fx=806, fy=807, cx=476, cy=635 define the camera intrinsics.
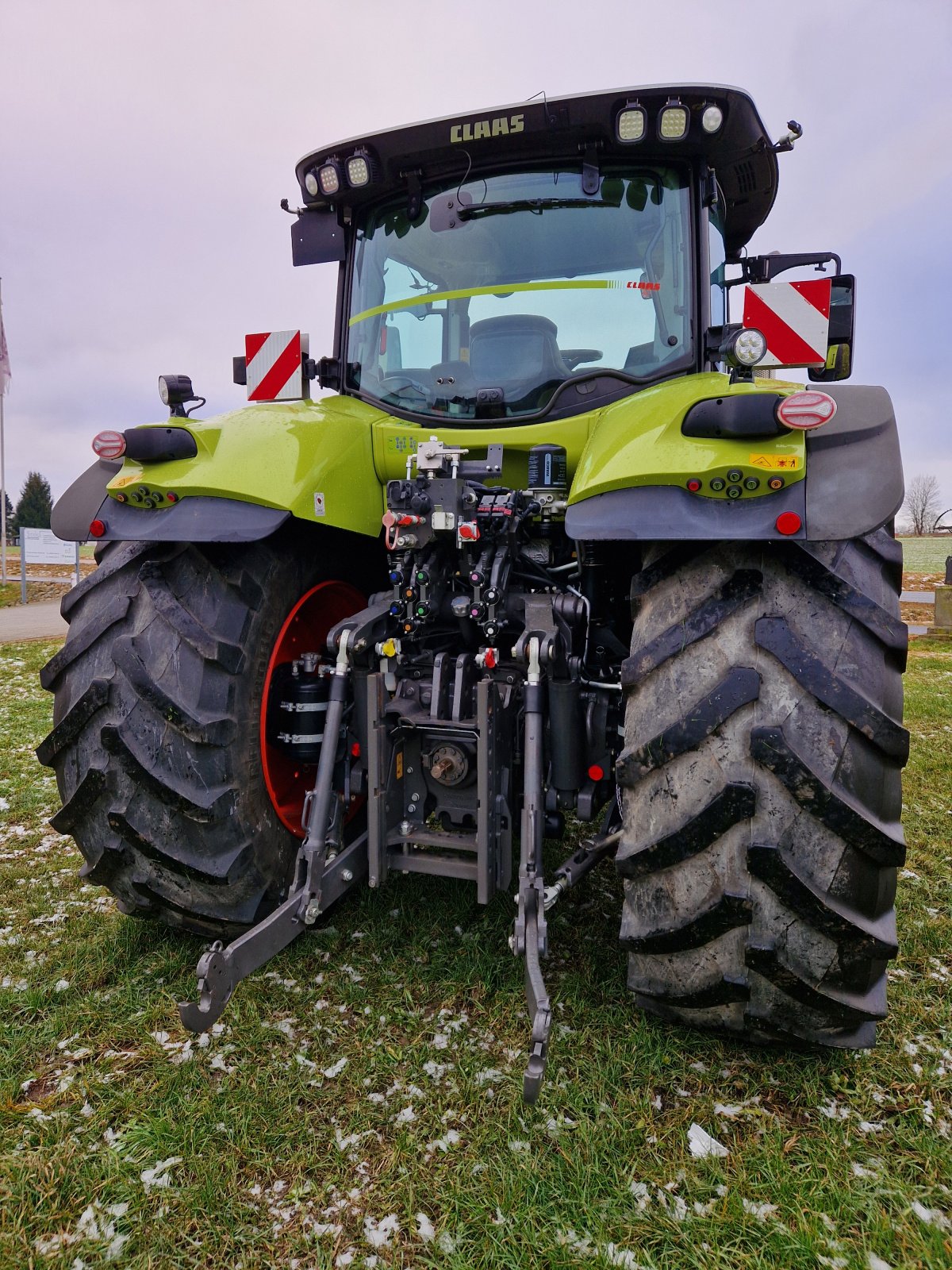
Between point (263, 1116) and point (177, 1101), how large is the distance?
0.77ft

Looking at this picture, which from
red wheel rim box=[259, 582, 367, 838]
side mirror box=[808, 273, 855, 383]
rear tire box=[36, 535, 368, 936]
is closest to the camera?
rear tire box=[36, 535, 368, 936]

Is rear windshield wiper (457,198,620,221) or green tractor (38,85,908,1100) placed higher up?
rear windshield wiper (457,198,620,221)

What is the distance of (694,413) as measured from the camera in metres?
1.96

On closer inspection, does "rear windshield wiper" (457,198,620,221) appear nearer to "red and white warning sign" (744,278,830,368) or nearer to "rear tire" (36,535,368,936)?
"red and white warning sign" (744,278,830,368)

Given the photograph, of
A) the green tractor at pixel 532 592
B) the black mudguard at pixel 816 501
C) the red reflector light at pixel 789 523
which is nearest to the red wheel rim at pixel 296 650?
the green tractor at pixel 532 592

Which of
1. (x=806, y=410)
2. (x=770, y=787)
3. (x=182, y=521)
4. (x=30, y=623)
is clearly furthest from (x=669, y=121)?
(x=30, y=623)

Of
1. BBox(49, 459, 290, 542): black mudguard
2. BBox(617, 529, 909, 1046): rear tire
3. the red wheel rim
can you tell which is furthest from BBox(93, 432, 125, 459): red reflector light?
BBox(617, 529, 909, 1046): rear tire

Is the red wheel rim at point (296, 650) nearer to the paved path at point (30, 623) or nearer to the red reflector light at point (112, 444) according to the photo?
the red reflector light at point (112, 444)

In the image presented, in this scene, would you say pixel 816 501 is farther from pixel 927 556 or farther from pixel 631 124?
pixel 927 556

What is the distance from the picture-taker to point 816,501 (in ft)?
6.01

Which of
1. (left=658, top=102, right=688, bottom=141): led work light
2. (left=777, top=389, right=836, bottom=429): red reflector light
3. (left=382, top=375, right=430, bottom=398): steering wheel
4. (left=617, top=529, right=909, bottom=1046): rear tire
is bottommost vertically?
(left=617, top=529, right=909, bottom=1046): rear tire

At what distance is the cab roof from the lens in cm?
257

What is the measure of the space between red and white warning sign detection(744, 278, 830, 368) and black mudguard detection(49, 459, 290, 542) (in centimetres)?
152

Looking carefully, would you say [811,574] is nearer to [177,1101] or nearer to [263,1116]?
[263,1116]
